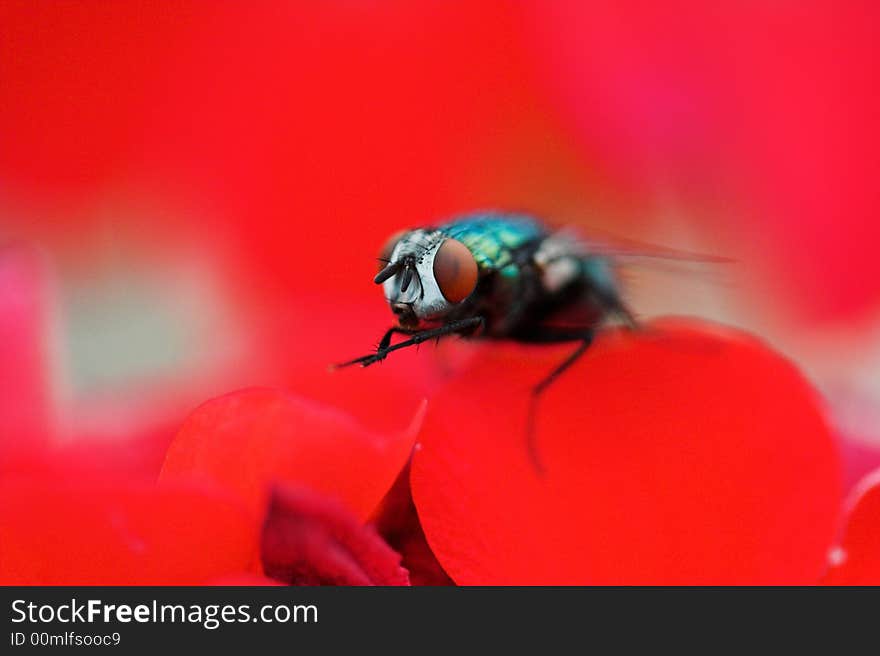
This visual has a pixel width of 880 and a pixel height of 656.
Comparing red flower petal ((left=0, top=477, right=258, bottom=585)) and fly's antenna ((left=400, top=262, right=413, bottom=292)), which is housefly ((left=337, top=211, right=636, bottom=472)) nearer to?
fly's antenna ((left=400, top=262, right=413, bottom=292))

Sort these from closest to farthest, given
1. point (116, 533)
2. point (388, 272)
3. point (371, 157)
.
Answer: point (116, 533) → point (388, 272) → point (371, 157)

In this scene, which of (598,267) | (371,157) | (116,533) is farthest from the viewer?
(371,157)

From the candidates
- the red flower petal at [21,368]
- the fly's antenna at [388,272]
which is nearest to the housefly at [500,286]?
the fly's antenna at [388,272]

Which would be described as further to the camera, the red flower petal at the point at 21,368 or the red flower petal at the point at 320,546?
the red flower petal at the point at 21,368

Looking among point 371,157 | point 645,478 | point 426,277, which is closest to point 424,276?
point 426,277

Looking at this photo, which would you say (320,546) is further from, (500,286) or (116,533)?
(500,286)

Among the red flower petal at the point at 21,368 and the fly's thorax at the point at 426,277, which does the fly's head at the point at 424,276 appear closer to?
the fly's thorax at the point at 426,277

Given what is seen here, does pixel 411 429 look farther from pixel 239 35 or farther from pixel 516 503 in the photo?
pixel 239 35

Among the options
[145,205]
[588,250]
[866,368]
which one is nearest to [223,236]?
[145,205]
